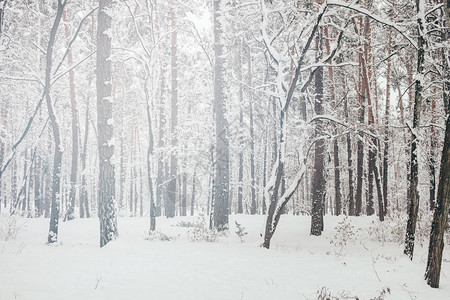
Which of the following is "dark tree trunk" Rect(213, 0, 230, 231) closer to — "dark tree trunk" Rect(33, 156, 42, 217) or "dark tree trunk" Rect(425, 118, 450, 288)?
"dark tree trunk" Rect(425, 118, 450, 288)

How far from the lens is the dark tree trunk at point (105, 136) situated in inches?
277

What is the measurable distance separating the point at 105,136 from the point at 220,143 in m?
4.40

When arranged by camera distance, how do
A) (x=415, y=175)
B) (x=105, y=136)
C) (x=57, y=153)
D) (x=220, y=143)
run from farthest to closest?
1. (x=220, y=143)
2. (x=57, y=153)
3. (x=105, y=136)
4. (x=415, y=175)

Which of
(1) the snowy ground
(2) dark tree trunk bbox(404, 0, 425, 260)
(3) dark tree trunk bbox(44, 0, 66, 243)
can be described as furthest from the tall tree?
(3) dark tree trunk bbox(44, 0, 66, 243)

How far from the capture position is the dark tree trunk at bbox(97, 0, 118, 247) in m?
7.04

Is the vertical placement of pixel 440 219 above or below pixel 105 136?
below

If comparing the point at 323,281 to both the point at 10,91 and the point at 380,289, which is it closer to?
the point at 380,289

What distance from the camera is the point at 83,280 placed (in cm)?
363

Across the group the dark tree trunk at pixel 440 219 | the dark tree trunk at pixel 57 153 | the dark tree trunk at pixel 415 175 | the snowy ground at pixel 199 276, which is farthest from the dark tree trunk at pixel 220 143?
the dark tree trunk at pixel 440 219

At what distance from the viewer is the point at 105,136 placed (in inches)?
286

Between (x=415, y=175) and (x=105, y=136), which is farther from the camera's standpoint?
(x=105, y=136)

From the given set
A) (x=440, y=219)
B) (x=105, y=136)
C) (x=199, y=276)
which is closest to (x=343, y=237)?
(x=440, y=219)

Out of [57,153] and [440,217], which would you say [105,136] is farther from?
[440,217]

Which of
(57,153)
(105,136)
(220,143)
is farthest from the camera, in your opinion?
(220,143)
